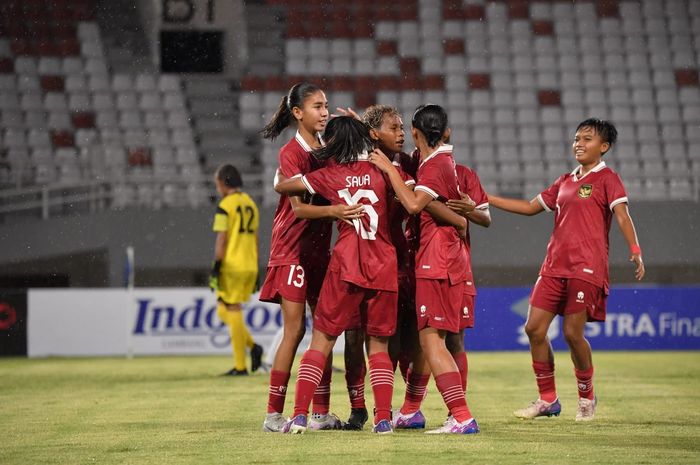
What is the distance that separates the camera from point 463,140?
73.0ft

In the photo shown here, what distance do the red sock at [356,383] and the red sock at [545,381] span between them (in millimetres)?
1396

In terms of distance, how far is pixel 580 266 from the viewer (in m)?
7.63

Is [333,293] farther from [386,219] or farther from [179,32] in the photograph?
[179,32]

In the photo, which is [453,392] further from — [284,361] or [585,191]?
[585,191]

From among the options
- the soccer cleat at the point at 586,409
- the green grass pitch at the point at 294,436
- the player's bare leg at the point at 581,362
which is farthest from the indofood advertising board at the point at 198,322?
the soccer cleat at the point at 586,409

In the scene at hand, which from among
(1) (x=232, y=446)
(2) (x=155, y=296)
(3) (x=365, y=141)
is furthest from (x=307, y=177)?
(2) (x=155, y=296)

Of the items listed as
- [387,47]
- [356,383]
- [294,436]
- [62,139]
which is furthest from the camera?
[387,47]

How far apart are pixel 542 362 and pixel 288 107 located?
2469 millimetres

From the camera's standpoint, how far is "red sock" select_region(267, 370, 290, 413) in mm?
6723

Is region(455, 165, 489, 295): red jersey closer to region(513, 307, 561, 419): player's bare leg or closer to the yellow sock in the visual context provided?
region(513, 307, 561, 419): player's bare leg

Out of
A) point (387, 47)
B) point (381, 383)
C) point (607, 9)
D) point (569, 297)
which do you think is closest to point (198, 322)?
point (569, 297)

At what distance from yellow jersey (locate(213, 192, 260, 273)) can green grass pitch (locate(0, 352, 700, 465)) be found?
1.19 metres

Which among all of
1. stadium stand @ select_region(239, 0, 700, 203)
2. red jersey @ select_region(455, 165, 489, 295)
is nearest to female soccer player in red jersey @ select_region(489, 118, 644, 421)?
red jersey @ select_region(455, 165, 489, 295)

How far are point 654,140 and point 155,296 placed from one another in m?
11.1
